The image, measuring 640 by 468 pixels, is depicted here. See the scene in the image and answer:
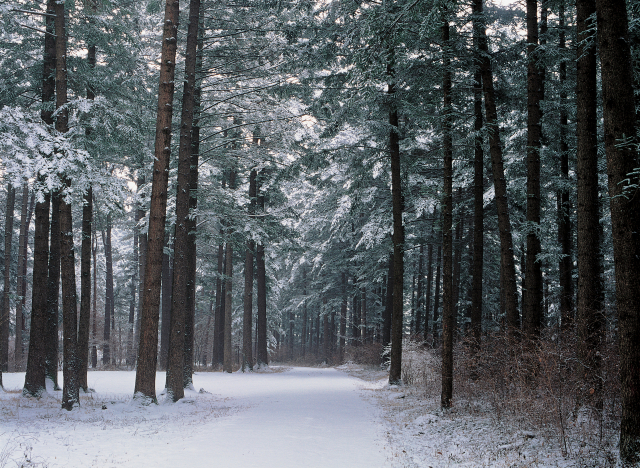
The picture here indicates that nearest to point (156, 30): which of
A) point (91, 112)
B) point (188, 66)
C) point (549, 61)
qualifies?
point (188, 66)

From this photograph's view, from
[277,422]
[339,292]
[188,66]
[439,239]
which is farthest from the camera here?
[339,292]

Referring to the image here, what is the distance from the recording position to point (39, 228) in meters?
11.9

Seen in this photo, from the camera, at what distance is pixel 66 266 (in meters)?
10.2

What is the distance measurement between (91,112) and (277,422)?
8425 mm

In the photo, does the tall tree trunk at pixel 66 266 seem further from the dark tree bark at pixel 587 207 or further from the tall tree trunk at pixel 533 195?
the tall tree trunk at pixel 533 195

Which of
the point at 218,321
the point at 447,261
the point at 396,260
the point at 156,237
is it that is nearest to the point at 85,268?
the point at 156,237

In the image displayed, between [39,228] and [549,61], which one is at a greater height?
[549,61]

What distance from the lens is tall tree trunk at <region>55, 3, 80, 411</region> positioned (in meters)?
10.2

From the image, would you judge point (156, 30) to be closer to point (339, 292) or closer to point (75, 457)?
point (75, 457)

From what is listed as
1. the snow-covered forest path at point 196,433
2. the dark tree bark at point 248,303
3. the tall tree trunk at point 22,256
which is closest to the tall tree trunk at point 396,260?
the snow-covered forest path at point 196,433

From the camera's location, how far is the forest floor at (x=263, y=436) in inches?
233

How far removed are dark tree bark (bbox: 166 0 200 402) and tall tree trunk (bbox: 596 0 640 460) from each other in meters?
9.99

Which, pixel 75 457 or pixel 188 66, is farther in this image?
pixel 188 66

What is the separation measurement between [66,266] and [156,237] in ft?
6.64
